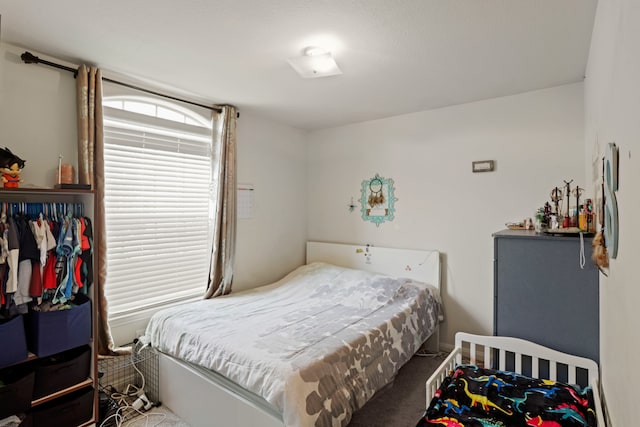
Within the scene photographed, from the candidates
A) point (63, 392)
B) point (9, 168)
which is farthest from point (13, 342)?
point (9, 168)

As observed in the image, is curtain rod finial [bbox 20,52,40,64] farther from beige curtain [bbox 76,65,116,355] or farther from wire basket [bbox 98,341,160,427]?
wire basket [bbox 98,341,160,427]

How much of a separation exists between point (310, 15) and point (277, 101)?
4.80 feet

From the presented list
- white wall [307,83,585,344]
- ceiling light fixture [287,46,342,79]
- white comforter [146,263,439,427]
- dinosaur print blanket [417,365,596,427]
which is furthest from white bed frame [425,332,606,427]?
ceiling light fixture [287,46,342,79]

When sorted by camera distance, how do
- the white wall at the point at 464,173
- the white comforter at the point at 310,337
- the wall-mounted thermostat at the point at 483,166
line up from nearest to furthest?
the white comforter at the point at 310,337 → the white wall at the point at 464,173 → the wall-mounted thermostat at the point at 483,166

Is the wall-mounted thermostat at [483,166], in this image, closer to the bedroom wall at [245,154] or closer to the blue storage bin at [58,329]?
the bedroom wall at [245,154]

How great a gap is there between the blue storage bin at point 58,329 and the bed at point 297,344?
1.68 feet

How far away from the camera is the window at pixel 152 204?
2.59 m

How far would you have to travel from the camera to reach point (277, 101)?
3139 millimetres

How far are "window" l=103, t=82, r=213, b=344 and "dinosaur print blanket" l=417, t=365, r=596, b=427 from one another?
232 centimetres

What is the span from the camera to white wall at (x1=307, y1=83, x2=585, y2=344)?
9.04ft

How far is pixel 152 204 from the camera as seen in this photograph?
9.24 feet

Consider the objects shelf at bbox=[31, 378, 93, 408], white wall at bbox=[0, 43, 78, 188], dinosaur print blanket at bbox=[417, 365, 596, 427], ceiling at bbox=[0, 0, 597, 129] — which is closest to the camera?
dinosaur print blanket at bbox=[417, 365, 596, 427]

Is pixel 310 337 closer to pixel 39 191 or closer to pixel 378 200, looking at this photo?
pixel 39 191

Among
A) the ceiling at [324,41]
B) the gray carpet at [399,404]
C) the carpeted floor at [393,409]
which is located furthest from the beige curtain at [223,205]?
the gray carpet at [399,404]
